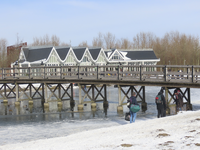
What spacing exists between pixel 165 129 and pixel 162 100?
5.01m

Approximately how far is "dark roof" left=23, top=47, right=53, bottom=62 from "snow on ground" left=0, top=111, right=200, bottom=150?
167 ft

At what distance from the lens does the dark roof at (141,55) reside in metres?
82.2

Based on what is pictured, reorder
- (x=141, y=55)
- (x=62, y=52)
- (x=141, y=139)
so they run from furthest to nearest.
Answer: (x=141, y=55)
(x=62, y=52)
(x=141, y=139)

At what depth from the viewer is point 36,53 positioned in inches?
2554

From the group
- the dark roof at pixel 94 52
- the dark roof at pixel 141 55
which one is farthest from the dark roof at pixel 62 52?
the dark roof at pixel 141 55

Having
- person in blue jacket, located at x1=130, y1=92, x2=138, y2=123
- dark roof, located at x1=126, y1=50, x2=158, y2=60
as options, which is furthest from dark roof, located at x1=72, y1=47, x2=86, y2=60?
person in blue jacket, located at x1=130, y1=92, x2=138, y2=123

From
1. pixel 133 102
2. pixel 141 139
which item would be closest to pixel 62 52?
pixel 133 102

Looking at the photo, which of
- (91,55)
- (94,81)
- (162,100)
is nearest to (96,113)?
(94,81)

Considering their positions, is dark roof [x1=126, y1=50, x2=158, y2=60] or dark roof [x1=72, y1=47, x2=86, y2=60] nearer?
dark roof [x1=72, y1=47, x2=86, y2=60]

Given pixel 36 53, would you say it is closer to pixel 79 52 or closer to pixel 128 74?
pixel 79 52

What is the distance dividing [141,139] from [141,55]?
7331 centimetres

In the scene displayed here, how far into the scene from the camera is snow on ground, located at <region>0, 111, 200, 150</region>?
391 inches

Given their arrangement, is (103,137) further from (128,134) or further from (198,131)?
(198,131)

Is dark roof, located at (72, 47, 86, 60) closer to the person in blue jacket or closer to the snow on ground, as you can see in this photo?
the person in blue jacket
